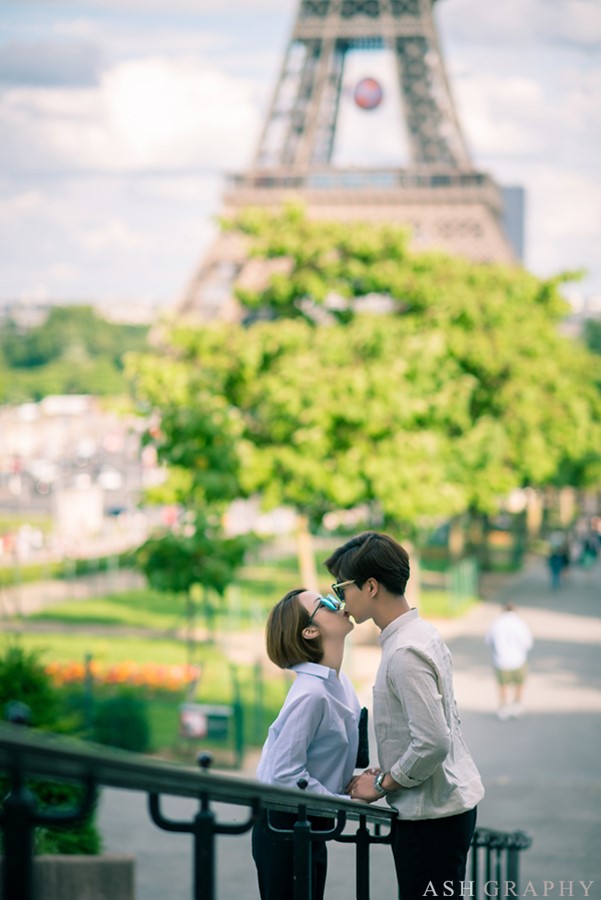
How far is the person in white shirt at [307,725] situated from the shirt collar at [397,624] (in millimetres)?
165

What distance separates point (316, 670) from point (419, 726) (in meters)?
0.46

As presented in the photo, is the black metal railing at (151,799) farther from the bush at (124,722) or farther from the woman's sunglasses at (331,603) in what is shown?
the bush at (124,722)

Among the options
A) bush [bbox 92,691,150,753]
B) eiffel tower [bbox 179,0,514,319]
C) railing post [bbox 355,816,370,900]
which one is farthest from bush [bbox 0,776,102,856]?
eiffel tower [bbox 179,0,514,319]

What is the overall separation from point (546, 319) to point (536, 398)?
251cm

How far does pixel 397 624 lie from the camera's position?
4.13m

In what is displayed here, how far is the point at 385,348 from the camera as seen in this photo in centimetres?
2125

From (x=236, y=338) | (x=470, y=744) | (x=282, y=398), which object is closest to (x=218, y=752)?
(x=470, y=744)

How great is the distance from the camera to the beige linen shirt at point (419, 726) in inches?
156

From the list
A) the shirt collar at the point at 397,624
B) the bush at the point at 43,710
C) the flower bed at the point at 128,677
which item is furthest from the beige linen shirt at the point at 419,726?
the flower bed at the point at 128,677

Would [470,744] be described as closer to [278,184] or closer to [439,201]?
[439,201]

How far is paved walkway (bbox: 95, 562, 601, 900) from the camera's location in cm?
1016

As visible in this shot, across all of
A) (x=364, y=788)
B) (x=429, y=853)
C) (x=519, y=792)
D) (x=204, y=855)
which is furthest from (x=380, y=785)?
(x=519, y=792)

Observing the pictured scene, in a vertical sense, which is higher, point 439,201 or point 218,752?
point 439,201

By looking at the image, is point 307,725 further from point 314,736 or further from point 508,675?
point 508,675
